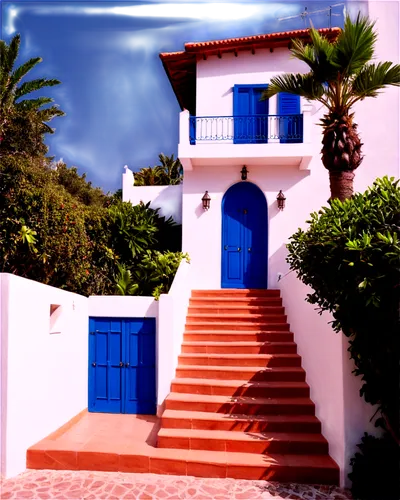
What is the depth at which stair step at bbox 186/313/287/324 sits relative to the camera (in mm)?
8516

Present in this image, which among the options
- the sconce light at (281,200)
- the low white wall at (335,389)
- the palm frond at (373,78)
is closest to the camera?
the low white wall at (335,389)

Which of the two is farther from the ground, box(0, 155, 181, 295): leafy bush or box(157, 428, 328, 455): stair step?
box(0, 155, 181, 295): leafy bush

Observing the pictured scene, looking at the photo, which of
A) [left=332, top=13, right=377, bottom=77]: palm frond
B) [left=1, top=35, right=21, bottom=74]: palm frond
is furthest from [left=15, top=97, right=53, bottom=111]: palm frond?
[left=332, top=13, right=377, bottom=77]: palm frond

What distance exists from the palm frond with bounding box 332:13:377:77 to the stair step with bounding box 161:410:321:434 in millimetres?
6058

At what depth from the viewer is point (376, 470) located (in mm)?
4496

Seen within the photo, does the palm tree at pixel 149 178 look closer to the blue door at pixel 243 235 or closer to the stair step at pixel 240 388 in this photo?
the blue door at pixel 243 235

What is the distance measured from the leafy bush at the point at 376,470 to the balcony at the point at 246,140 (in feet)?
24.1

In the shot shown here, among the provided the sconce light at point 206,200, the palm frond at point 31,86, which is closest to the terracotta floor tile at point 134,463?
the sconce light at point 206,200

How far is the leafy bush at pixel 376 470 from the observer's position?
4422mm

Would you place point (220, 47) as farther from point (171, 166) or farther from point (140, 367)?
point (171, 166)

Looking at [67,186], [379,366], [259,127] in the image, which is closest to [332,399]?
[379,366]

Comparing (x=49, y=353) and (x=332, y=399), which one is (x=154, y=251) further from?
(x=332, y=399)

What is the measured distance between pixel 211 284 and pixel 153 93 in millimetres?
5688

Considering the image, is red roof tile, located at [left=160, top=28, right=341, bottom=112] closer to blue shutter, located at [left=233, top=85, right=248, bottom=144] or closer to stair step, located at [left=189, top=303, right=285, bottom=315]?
blue shutter, located at [left=233, top=85, right=248, bottom=144]
